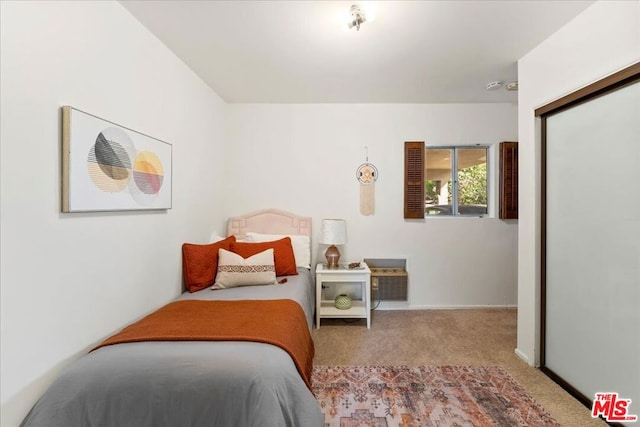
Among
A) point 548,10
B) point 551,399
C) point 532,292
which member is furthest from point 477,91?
point 551,399

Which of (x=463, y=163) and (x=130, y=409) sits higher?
(x=463, y=163)

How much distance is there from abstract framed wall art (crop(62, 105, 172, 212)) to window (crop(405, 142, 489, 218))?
283 cm

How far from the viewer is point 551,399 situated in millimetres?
1909

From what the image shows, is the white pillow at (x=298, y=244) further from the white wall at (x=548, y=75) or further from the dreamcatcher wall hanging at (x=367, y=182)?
the white wall at (x=548, y=75)

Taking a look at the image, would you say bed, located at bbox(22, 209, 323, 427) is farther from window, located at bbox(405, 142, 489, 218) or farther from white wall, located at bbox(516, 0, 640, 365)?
window, located at bbox(405, 142, 489, 218)

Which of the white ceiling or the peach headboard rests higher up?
the white ceiling

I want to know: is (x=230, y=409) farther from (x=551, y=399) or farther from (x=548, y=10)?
(x=548, y=10)

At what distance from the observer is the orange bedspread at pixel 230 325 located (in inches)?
59.2

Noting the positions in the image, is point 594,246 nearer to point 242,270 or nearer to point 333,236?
point 333,236

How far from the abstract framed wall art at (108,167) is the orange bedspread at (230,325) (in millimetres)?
698

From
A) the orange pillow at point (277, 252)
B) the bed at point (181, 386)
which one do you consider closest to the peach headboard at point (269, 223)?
the orange pillow at point (277, 252)

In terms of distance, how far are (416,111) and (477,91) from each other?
0.65 meters

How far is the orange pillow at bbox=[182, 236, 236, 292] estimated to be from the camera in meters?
2.48

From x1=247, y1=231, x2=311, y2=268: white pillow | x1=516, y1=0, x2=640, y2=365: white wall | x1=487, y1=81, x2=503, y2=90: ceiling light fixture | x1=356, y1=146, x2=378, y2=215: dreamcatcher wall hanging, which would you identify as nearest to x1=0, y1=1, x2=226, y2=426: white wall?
x1=247, y1=231, x2=311, y2=268: white pillow
